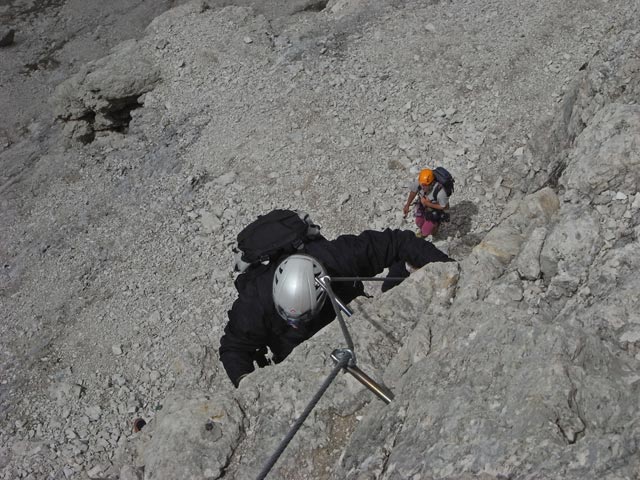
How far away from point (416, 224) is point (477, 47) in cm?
489

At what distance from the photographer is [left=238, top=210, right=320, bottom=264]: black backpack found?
19.1ft

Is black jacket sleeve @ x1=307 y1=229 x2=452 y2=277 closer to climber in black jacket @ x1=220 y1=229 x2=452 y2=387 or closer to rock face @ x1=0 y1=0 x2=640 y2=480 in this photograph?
climber in black jacket @ x1=220 y1=229 x2=452 y2=387

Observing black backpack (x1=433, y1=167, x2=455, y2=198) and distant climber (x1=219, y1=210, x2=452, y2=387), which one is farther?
black backpack (x1=433, y1=167, x2=455, y2=198)

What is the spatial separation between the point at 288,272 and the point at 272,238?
1.65 feet

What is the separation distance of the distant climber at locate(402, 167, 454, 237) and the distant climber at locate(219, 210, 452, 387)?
280cm

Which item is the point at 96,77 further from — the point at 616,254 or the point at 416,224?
the point at 616,254

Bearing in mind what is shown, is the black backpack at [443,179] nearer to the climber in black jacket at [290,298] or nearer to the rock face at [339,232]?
the rock face at [339,232]

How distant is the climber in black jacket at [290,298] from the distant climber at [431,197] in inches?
109

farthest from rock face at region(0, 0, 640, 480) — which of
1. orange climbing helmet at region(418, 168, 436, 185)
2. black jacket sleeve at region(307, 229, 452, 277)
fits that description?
orange climbing helmet at region(418, 168, 436, 185)

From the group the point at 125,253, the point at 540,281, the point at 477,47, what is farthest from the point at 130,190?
the point at 540,281

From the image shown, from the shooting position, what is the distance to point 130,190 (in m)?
13.4

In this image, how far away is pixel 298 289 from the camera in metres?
5.42

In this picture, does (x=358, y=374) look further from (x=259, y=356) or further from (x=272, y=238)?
(x=259, y=356)

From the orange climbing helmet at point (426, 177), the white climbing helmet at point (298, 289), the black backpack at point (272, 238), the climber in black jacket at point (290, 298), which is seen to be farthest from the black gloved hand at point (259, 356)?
the orange climbing helmet at point (426, 177)
